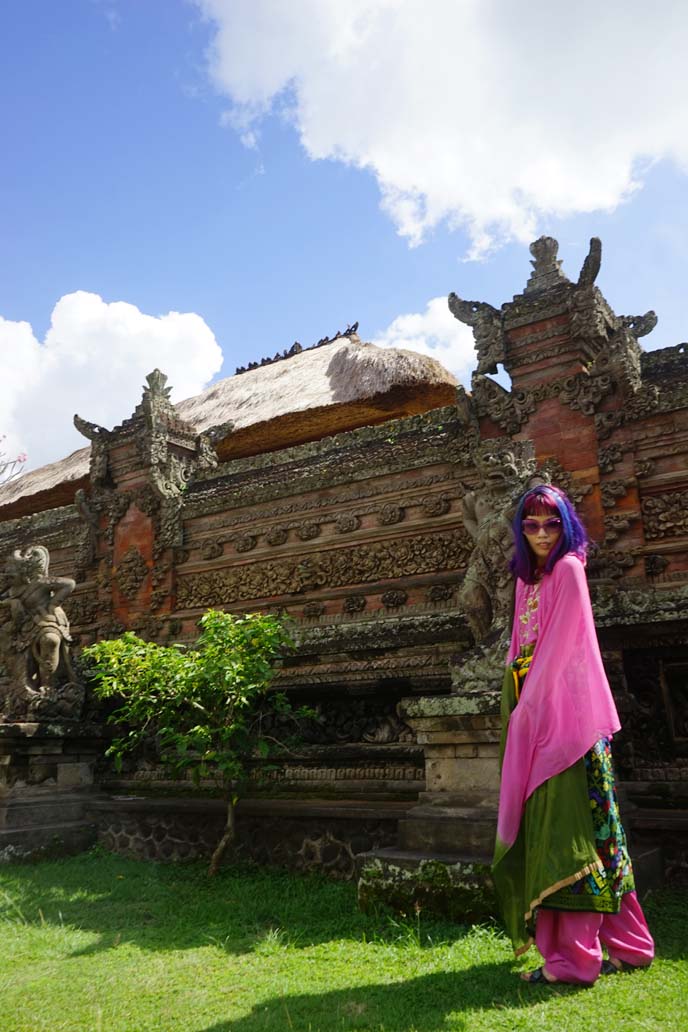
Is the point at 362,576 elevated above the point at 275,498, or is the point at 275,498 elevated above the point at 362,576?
the point at 275,498

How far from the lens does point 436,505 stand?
9.01 meters

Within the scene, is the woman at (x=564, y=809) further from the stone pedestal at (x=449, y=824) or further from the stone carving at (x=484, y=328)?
the stone carving at (x=484, y=328)

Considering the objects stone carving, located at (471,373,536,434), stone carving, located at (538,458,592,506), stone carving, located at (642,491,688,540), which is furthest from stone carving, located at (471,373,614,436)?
stone carving, located at (642,491,688,540)

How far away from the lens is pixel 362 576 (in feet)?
30.6

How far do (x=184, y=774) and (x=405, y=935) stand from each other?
15.1 ft

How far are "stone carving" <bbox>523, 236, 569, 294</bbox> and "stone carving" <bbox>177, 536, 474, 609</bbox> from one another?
10.6ft

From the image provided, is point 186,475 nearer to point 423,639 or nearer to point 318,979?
point 423,639

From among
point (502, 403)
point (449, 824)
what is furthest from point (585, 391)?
point (449, 824)

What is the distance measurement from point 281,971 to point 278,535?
21.6 feet

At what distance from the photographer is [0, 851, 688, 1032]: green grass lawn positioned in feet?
10.2

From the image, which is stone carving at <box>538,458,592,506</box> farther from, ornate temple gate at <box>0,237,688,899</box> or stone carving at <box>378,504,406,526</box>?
stone carving at <box>378,504,406,526</box>

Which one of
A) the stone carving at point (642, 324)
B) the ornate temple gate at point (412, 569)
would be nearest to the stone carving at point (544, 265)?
the ornate temple gate at point (412, 569)

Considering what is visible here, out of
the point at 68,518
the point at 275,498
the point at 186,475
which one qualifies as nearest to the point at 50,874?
the point at 275,498

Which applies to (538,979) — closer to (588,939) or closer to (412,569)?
(588,939)
